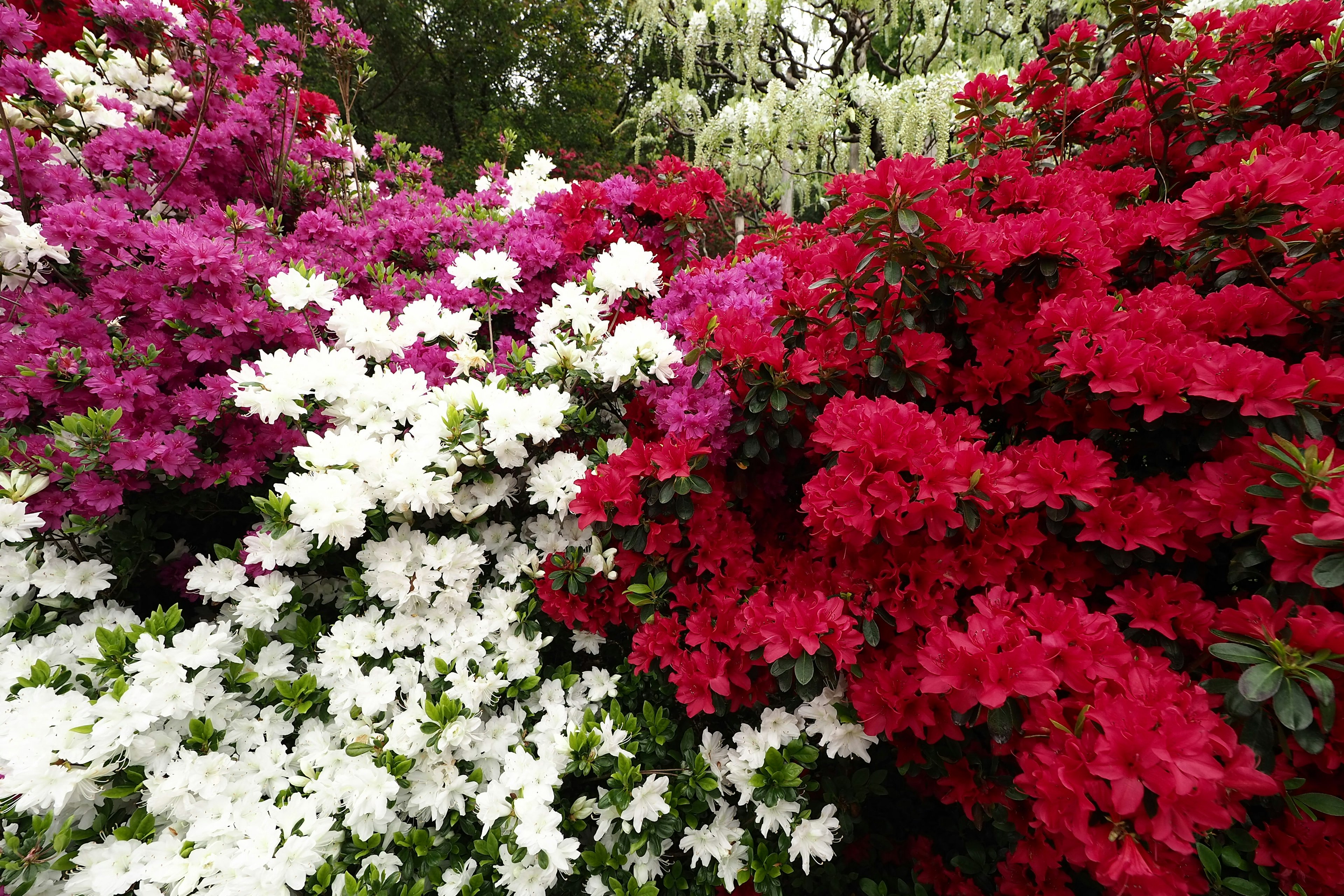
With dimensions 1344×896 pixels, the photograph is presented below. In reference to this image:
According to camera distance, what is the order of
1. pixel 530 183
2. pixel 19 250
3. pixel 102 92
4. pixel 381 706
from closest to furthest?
1. pixel 381 706
2. pixel 19 250
3. pixel 102 92
4. pixel 530 183

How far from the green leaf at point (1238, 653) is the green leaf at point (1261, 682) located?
0.05 ft

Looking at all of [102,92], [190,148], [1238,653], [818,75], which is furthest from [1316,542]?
[818,75]

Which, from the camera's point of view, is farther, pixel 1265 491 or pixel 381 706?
pixel 381 706

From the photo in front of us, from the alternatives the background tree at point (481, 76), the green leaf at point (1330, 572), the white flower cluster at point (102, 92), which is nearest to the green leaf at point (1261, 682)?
the green leaf at point (1330, 572)

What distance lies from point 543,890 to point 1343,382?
2.10 meters

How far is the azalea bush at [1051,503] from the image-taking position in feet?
3.51

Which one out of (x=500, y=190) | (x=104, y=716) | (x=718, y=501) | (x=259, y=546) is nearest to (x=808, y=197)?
(x=500, y=190)

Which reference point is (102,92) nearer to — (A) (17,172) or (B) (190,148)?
(B) (190,148)

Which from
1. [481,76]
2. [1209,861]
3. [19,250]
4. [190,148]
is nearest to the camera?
[1209,861]

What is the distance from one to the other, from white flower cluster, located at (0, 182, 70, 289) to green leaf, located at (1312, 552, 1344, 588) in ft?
11.0

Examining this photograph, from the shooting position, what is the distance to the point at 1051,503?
4.43 feet

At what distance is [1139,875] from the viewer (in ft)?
3.09

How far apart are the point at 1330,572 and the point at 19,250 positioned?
345 centimetres

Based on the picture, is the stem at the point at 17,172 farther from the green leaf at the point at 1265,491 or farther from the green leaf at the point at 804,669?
the green leaf at the point at 1265,491
